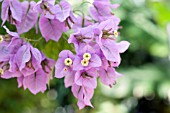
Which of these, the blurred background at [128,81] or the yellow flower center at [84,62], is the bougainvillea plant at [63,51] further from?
the blurred background at [128,81]

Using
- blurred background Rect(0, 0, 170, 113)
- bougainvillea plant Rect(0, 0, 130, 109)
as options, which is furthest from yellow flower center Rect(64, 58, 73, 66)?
blurred background Rect(0, 0, 170, 113)

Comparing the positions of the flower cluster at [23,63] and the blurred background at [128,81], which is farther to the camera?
the blurred background at [128,81]

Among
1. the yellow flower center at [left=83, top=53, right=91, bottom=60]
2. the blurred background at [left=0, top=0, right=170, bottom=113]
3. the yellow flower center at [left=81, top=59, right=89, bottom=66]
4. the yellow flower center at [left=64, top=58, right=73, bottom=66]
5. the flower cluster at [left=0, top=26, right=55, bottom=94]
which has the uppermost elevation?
the yellow flower center at [left=83, top=53, right=91, bottom=60]

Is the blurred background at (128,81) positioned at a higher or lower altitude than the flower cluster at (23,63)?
lower

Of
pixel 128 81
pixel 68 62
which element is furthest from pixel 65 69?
pixel 128 81

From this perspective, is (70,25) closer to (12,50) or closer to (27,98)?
(12,50)

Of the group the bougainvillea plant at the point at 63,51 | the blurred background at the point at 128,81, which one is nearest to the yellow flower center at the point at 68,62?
the bougainvillea plant at the point at 63,51

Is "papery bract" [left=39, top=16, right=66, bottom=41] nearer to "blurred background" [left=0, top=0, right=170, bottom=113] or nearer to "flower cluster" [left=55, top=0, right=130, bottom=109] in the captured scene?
"flower cluster" [left=55, top=0, right=130, bottom=109]

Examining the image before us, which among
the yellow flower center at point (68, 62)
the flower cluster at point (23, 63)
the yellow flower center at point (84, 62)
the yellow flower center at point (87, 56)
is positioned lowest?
the flower cluster at point (23, 63)
